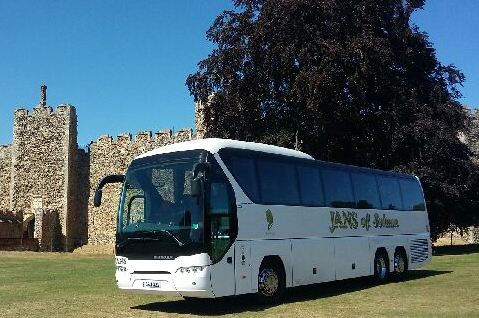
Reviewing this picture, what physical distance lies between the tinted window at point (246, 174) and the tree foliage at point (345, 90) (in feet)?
42.9

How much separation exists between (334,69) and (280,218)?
13982 mm

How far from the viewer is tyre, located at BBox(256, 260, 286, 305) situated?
10.5m

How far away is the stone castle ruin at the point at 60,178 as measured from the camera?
1630 inches

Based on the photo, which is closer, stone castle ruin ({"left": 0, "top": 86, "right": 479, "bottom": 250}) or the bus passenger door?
the bus passenger door

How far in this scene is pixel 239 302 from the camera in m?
11.1

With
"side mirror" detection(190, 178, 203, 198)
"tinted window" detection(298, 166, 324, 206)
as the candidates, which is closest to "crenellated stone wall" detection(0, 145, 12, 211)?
"tinted window" detection(298, 166, 324, 206)

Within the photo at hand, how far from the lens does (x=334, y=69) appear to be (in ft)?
77.9

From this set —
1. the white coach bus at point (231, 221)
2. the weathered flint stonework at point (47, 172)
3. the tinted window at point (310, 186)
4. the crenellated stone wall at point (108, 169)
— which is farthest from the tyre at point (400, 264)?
the weathered flint stonework at point (47, 172)

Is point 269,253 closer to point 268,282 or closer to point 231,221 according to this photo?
point 268,282

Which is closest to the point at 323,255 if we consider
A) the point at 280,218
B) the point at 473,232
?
the point at 280,218

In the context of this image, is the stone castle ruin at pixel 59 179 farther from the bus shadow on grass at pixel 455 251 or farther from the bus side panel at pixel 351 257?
the bus side panel at pixel 351 257

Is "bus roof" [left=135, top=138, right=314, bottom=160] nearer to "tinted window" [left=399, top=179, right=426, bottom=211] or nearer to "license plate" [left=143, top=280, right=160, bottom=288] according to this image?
"license plate" [left=143, top=280, right=160, bottom=288]

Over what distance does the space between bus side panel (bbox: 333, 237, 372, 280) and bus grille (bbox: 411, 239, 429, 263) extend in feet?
8.75

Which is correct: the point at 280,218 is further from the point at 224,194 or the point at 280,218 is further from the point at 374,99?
the point at 374,99
